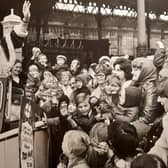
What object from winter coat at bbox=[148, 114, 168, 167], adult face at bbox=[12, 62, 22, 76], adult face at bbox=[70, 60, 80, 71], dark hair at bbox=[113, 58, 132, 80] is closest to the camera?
winter coat at bbox=[148, 114, 168, 167]

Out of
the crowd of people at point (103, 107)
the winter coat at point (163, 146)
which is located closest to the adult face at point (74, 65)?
the crowd of people at point (103, 107)

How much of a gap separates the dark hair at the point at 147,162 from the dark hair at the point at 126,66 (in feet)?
1.22

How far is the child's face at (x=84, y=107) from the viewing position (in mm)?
2199

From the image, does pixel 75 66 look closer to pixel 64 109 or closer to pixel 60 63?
pixel 60 63

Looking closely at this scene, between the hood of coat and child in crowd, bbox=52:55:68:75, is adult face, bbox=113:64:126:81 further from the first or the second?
child in crowd, bbox=52:55:68:75

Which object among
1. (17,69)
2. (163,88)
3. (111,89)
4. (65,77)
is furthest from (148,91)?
(17,69)

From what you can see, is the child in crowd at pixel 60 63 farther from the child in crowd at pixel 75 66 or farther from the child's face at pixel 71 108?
the child's face at pixel 71 108

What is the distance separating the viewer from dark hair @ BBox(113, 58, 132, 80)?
83.7 inches

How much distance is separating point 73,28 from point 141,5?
350 mm

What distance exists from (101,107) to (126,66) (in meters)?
0.23

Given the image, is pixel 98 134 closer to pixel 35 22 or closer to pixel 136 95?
pixel 136 95

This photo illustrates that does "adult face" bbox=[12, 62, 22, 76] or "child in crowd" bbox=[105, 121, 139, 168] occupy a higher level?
"adult face" bbox=[12, 62, 22, 76]

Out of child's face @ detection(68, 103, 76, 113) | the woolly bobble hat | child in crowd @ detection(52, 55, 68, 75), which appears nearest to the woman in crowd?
child's face @ detection(68, 103, 76, 113)

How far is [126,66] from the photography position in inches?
84.1
